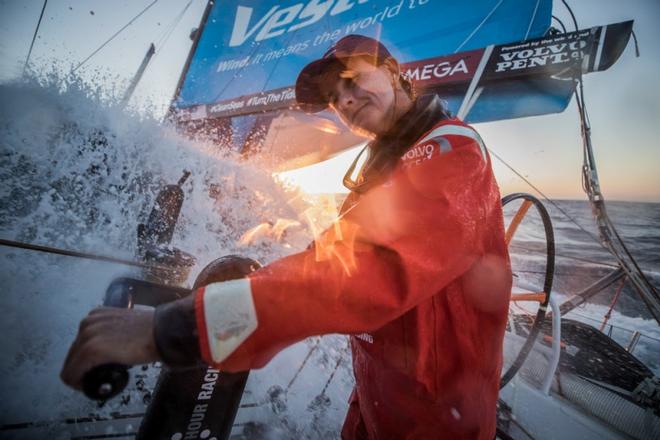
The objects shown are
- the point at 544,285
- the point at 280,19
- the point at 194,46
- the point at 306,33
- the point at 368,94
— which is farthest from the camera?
the point at 194,46

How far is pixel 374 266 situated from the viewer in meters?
0.67

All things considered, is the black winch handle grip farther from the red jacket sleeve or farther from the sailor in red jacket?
the red jacket sleeve

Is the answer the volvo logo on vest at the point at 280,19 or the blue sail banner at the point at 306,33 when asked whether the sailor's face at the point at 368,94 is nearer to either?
the blue sail banner at the point at 306,33

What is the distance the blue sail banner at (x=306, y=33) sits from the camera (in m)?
5.30

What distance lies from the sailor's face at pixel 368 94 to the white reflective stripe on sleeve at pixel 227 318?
1.26 m

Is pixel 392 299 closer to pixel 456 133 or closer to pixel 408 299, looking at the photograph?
pixel 408 299

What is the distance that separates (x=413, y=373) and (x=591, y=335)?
6282mm

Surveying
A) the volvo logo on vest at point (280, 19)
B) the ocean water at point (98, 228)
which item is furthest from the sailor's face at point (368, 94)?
the volvo logo on vest at point (280, 19)

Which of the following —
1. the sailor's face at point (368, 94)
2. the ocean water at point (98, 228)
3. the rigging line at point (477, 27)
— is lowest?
the ocean water at point (98, 228)

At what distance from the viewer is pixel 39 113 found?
4.71 m

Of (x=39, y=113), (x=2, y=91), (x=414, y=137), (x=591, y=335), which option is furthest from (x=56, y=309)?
(x=591, y=335)

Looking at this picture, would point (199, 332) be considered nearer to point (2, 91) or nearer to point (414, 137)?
point (414, 137)

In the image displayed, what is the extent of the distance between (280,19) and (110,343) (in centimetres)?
1042

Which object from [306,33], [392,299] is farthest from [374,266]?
[306,33]
